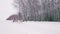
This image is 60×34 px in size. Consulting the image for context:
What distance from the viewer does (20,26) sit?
1.25 metres

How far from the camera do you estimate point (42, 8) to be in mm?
1232

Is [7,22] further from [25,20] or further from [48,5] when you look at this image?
[48,5]

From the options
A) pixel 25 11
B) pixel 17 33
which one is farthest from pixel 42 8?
pixel 17 33

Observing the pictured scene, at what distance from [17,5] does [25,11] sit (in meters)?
0.13

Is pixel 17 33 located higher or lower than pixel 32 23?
lower

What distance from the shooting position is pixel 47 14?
1.23 m

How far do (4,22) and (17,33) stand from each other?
22cm

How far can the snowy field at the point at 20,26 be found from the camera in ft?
3.95

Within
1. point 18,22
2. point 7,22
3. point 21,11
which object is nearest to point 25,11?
point 21,11

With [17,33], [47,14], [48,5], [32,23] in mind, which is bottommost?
[17,33]

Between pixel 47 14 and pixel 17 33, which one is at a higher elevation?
pixel 47 14

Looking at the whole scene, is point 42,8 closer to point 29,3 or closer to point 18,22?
point 29,3

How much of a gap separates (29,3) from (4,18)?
1.23 ft

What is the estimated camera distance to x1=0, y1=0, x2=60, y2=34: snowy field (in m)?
1.21
